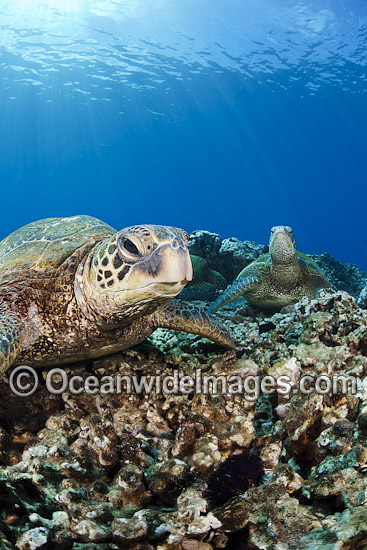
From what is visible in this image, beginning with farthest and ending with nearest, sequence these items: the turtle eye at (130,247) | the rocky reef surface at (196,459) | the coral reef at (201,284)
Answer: the coral reef at (201,284), the turtle eye at (130,247), the rocky reef surface at (196,459)

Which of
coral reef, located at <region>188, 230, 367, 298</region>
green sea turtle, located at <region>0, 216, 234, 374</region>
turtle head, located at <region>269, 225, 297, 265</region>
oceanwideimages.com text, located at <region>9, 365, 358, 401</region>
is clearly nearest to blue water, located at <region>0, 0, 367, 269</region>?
coral reef, located at <region>188, 230, 367, 298</region>

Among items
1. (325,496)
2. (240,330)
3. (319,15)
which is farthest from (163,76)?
(325,496)

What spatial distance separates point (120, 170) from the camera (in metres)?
102

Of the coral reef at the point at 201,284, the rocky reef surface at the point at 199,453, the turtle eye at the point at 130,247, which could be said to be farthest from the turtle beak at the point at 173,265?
the coral reef at the point at 201,284

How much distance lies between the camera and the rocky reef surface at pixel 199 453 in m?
1.12

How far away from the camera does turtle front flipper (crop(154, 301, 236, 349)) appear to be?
283 cm

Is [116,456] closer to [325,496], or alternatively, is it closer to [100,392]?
[100,392]

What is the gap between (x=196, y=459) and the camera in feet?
5.08

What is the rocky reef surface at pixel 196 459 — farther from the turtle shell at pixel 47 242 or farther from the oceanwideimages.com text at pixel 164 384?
the turtle shell at pixel 47 242

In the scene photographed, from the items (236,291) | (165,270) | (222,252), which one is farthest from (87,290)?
(222,252)

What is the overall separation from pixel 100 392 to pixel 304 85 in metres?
43.1

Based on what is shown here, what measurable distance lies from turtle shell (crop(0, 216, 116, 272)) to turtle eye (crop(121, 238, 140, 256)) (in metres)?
0.87

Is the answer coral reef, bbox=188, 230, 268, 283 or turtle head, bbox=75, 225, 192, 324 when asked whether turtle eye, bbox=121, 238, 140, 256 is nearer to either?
turtle head, bbox=75, 225, 192, 324

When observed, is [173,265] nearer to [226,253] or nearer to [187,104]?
[226,253]
